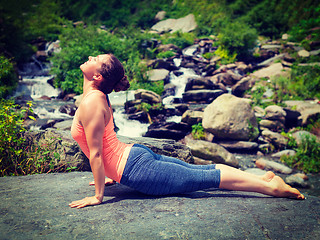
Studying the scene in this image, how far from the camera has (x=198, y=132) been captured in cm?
851

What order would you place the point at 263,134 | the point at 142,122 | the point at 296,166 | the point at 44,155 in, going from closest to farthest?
the point at 44,155 < the point at 296,166 < the point at 263,134 < the point at 142,122

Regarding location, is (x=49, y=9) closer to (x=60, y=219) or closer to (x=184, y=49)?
(x=184, y=49)

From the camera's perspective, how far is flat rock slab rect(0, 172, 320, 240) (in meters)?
1.78

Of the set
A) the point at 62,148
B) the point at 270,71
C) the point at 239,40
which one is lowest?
the point at 270,71

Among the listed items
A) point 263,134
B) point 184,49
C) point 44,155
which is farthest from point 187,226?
point 184,49

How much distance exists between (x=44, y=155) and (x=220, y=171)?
2714mm

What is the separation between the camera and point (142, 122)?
32.7ft

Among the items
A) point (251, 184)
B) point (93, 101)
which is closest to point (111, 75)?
point (93, 101)

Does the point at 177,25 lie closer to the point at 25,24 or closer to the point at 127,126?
the point at 25,24

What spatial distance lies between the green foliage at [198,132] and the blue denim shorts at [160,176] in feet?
19.4

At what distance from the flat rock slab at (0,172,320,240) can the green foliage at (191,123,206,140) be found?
5.71 meters

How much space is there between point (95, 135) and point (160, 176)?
28.8 inches

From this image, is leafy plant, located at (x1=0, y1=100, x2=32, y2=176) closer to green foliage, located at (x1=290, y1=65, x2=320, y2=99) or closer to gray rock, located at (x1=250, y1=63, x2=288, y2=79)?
green foliage, located at (x1=290, y1=65, x2=320, y2=99)

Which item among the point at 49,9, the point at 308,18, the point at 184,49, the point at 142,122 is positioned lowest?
the point at 142,122
